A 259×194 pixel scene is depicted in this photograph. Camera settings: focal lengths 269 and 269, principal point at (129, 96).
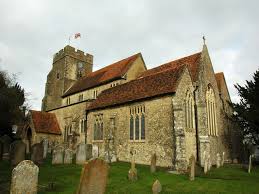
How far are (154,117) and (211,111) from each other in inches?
287

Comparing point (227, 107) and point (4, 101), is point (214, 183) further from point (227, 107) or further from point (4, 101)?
point (4, 101)

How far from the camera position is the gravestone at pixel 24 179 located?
8.63 m

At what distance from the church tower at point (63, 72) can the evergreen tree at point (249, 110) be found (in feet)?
80.9

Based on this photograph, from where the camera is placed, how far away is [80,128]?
2808 cm

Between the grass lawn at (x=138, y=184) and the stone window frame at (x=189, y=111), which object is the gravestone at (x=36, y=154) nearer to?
A: the grass lawn at (x=138, y=184)

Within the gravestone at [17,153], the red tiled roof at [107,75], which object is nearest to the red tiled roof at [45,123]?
the red tiled roof at [107,75]

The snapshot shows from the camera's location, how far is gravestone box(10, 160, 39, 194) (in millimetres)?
8632

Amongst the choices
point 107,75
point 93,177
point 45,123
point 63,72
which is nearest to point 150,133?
point 93,177

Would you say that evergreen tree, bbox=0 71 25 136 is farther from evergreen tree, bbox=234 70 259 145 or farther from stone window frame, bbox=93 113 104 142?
evergreen tree, bbox=234 70 259 145

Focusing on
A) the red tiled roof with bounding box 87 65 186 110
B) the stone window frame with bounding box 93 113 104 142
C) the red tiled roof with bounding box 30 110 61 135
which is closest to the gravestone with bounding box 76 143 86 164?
the stone window frame with bounding box 93 113 104 142

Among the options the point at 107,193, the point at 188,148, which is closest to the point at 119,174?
the point at 107,193

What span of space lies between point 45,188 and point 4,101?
1645 centimetres

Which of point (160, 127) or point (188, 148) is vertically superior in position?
point (160, 127)

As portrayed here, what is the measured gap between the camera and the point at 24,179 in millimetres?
8773
